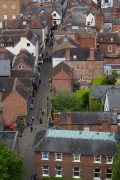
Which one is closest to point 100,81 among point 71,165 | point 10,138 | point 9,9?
point 10,138

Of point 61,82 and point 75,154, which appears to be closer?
point 75,154

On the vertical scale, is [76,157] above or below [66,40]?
below

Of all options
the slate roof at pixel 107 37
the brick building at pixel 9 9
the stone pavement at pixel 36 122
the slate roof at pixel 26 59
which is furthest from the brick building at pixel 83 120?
the brick building at pixel 9 9

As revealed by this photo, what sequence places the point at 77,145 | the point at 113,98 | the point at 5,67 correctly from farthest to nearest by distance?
the point at 5,67
the point at 113,98
the point at 77,145

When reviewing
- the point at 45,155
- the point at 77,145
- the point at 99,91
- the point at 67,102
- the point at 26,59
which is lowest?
the point at 45,155

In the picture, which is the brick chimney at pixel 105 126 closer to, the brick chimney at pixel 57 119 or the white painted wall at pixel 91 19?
the brick chimney at pixel 57 119

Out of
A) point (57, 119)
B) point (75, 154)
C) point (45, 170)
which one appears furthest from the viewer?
point (57, 119)

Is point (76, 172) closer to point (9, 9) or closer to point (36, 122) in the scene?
point (36, 122)
